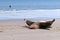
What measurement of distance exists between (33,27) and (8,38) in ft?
9.00

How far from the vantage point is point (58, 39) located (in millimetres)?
6613

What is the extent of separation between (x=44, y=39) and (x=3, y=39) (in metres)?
1.21

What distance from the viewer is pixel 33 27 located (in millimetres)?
9430

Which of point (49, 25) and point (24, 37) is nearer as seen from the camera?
point (24, 37)

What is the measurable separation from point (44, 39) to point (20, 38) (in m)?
0.73

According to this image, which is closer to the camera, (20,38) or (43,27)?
(20,38)

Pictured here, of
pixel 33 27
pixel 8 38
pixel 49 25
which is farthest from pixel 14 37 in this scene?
pixel 49 25

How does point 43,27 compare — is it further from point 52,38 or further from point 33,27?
point 52,38

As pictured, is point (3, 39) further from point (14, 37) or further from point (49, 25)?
point (49, 25)

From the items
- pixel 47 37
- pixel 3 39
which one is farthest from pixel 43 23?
pixel 3 39

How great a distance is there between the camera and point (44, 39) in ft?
21.8

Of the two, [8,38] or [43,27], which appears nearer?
[8,38]

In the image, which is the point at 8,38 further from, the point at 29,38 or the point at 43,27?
the point at 43,27

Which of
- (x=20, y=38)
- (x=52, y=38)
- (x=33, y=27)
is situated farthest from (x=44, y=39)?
(x=33, y=27)
